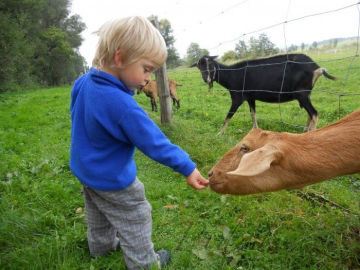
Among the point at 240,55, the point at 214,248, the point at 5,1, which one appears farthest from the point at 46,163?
the point at 5,1

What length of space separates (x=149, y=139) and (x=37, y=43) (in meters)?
35.0

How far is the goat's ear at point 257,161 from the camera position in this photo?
1890 mm

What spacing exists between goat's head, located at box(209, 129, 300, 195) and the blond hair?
96 centimetres

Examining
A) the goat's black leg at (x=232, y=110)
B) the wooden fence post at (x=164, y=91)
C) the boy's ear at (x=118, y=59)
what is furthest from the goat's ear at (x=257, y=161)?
the goat's black leg at (x=232, y=110)

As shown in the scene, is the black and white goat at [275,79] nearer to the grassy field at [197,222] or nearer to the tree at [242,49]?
the tree at [242,49]

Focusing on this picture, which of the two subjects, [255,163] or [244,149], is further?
[244,149]

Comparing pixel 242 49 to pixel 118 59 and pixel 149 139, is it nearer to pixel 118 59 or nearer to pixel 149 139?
pixel 118 59

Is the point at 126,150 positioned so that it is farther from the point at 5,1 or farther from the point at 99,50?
the point at 5,1

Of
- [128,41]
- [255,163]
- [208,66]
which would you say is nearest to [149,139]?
[128,41]

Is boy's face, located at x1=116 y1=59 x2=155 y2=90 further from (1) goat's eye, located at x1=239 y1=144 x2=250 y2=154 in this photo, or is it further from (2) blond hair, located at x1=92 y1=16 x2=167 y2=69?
(1) goat's eye, located at x1=239 y1=144 x2=250 y2=154

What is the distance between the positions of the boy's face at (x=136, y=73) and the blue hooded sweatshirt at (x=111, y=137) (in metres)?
0.05

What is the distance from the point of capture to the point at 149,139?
1769 mm

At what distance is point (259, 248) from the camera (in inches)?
96.3

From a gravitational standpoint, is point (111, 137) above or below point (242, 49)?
below
